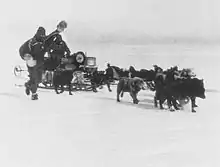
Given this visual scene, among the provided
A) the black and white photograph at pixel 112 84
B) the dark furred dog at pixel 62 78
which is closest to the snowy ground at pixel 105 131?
the black and white photograph at pixel 112 84

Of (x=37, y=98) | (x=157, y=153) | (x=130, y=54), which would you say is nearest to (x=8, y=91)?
(x=37, y=98)

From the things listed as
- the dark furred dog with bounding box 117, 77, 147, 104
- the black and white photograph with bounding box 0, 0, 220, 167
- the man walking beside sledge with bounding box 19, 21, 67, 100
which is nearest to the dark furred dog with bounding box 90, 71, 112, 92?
the black and white photograph with bounding box 0, 0, 220, 167

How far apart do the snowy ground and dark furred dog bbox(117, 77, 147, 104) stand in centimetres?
3

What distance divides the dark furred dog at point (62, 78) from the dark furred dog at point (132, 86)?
296 millimetres

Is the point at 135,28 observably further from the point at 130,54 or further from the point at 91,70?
the point at 91,70

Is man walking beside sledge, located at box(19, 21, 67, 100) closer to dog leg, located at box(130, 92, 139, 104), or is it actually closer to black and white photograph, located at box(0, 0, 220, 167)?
black and white photograph, located at box(0, 0, 220, 167)

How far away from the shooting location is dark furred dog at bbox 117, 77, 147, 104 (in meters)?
2.18

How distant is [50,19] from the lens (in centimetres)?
209

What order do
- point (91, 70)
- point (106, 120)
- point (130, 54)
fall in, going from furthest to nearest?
1. point (91, 70)
2. point (130, 54)
3. point (106, 120)

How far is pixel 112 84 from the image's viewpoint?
2.39 m

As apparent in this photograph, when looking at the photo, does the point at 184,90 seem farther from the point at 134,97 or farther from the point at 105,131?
the point at 105,131

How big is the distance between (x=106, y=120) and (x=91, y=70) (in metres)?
0.57

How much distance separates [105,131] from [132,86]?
1.26 ft

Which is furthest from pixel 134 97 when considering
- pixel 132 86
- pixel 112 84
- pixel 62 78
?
pixel 62 78
